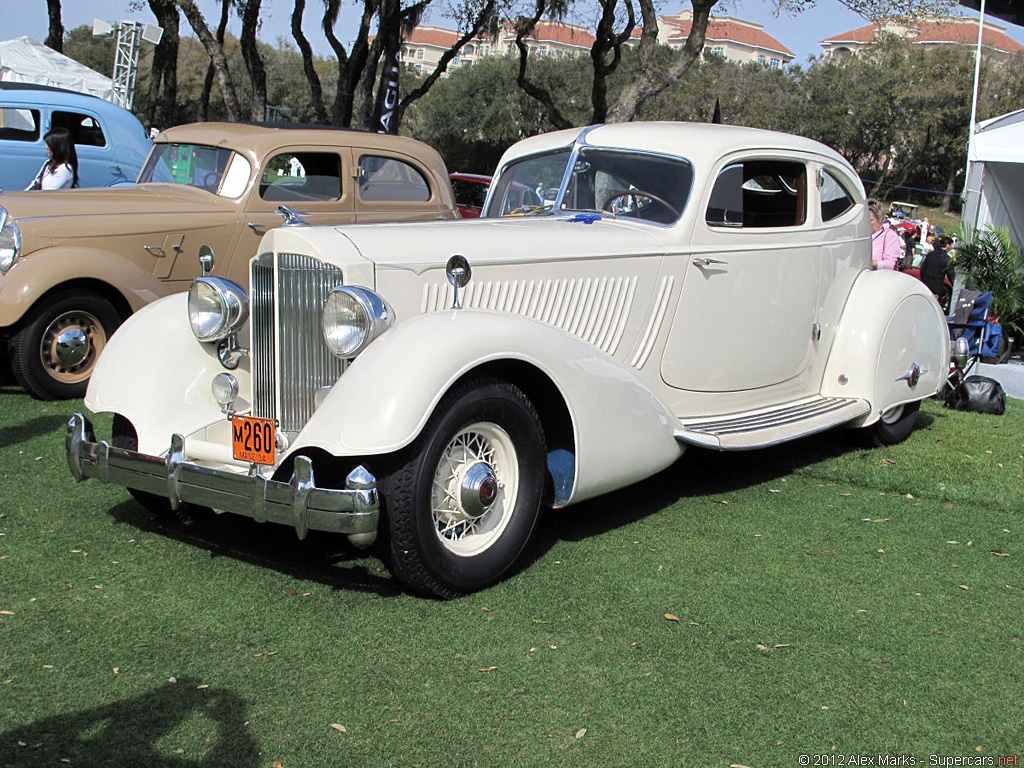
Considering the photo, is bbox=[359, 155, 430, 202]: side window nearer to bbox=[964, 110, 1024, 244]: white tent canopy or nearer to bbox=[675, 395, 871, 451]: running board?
bbox=[675, 395, 871, 451]: running board

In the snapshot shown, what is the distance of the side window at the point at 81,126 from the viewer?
11.2 metres

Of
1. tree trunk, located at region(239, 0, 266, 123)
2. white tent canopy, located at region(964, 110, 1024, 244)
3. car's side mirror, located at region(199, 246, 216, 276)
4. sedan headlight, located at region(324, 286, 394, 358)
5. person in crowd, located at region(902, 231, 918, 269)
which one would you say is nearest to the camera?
sedan headlight, located at region(324, 286, 394, 358)

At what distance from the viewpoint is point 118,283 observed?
7.03 meters

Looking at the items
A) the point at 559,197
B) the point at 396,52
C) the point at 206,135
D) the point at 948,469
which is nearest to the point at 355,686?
the point at 559,197

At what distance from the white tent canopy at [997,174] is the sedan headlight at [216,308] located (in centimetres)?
896

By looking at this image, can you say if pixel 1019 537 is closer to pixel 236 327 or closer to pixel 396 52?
pixel 236 327

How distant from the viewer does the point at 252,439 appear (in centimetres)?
387

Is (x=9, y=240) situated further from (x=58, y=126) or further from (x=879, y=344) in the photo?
(x=879, y=344)

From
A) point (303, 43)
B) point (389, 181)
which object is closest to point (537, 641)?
point (389, 181)

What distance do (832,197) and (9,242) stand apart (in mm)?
5410

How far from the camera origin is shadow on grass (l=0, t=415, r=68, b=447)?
5910 mm

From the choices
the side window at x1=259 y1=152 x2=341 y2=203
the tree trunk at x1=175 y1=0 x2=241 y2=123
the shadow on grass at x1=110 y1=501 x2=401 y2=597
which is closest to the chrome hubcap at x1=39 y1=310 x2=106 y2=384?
the side window at x1=259 y1=152 x2=341 y2=203

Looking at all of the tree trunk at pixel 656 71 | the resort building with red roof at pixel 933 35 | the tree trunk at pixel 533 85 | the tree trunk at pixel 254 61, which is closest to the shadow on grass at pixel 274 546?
the tree trunk at pixel 656 71

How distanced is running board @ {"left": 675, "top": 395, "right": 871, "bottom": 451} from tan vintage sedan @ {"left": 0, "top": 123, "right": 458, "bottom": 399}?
3305 millimetres
